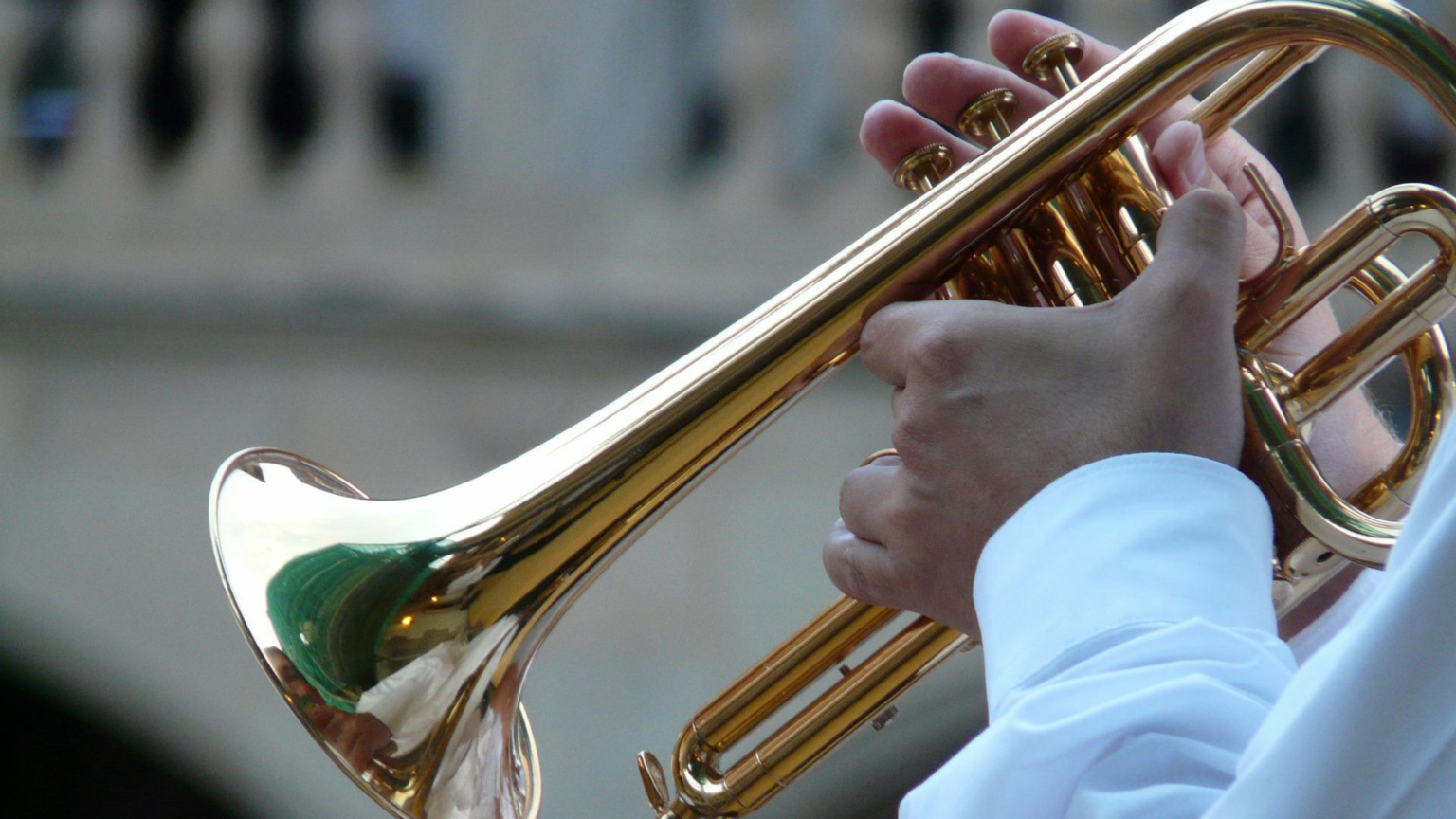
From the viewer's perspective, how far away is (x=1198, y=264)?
790 mm

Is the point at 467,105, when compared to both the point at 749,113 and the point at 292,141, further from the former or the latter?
the point at 749,113

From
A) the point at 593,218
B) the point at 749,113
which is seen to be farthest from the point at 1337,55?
the point at 593,218

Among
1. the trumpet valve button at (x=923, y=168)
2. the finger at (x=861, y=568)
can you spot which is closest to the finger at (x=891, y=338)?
the finger at (x=861, y=568)

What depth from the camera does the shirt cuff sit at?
0.65 m

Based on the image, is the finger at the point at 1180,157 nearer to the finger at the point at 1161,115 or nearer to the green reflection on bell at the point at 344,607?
the finger at the point at 1161,115

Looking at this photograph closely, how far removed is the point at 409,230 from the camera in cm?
313

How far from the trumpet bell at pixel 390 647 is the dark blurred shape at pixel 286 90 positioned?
7.96ft

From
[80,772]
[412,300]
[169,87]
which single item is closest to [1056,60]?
[412,300]

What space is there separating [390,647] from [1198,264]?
2.01ft

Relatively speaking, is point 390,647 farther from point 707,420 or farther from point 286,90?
point 286,90

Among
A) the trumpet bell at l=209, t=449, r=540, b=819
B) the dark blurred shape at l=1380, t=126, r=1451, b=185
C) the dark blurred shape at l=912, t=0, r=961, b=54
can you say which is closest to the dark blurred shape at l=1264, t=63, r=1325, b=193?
the dark blurred shape at l=1380, t=126, r=1451, b=185

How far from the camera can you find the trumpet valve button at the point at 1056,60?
Answer: 3.61 feet

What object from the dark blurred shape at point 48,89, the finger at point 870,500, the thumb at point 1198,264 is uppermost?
the dark blurred shape at point 48,89

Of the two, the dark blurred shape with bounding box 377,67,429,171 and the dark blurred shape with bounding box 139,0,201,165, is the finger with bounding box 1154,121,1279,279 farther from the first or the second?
the dark blurred shape with bounding box 139,0,201,165
